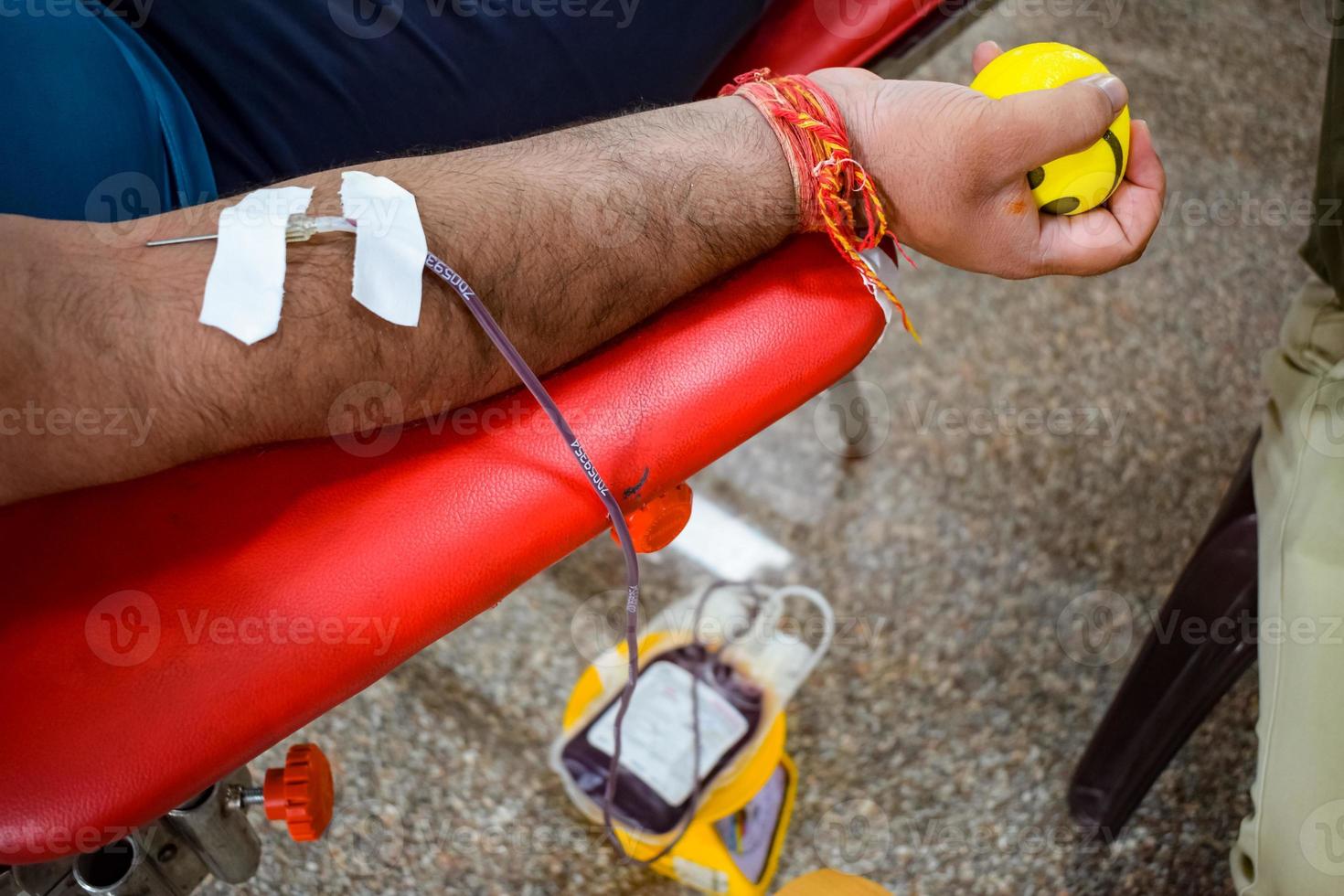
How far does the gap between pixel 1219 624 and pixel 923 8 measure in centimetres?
67

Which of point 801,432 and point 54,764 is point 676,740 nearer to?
point 801,432

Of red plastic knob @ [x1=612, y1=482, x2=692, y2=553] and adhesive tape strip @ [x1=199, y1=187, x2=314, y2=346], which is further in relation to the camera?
red plastic knob @ [x1=612, y1=482, x2=692, y2=553]

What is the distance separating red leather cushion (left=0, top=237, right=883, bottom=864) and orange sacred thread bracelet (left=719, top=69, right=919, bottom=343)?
0.24 ft

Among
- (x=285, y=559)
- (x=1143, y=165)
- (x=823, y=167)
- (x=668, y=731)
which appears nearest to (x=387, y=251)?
(x=285, y=559)

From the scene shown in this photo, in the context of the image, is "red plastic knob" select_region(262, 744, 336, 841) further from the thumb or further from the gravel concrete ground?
the thumb

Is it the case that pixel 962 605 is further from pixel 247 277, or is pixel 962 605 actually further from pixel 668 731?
pixel 247 277

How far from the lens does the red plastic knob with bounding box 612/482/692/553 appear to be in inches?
28.5

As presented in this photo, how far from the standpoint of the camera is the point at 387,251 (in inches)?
24.2

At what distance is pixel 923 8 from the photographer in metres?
0.95

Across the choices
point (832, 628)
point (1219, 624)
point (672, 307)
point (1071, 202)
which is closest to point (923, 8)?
point (1071, 202)

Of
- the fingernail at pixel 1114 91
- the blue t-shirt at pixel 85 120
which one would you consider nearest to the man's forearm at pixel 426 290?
the blue t-shirt at pixel 85 120

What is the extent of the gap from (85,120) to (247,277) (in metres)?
0.22

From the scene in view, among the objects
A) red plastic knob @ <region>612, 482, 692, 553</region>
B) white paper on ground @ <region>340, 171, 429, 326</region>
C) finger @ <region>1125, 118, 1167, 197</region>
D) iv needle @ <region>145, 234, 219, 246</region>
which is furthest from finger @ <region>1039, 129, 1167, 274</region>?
iv needle @ <region>145, 234, 219, 246</region>

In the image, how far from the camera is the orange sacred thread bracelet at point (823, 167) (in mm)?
742
